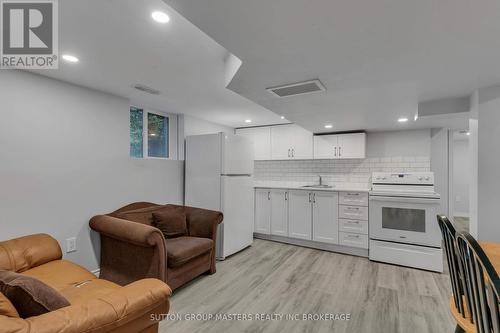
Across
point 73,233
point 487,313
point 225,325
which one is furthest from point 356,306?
point 73,233

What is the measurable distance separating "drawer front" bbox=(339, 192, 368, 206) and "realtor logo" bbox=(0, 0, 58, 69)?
376 centimetres

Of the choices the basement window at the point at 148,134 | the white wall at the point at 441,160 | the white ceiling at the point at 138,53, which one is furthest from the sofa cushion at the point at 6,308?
the white wall at the point at 441,160

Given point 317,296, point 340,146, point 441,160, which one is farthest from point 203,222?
point 441,160

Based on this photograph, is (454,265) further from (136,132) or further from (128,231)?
(136,132)

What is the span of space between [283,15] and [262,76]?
728 mm

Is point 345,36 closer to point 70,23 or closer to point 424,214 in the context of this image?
point 70,23

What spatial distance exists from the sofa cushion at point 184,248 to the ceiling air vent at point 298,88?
1838 mm

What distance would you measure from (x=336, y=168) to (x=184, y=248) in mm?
3164

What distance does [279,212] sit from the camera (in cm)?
425

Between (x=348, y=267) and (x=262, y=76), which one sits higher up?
(x=262, y=76)

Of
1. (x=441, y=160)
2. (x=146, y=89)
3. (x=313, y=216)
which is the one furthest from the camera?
(x=313, y=216)

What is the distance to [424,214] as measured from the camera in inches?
123

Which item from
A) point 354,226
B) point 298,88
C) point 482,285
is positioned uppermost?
point 298,88

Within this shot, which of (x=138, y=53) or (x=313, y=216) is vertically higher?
(x=138, y=53)
